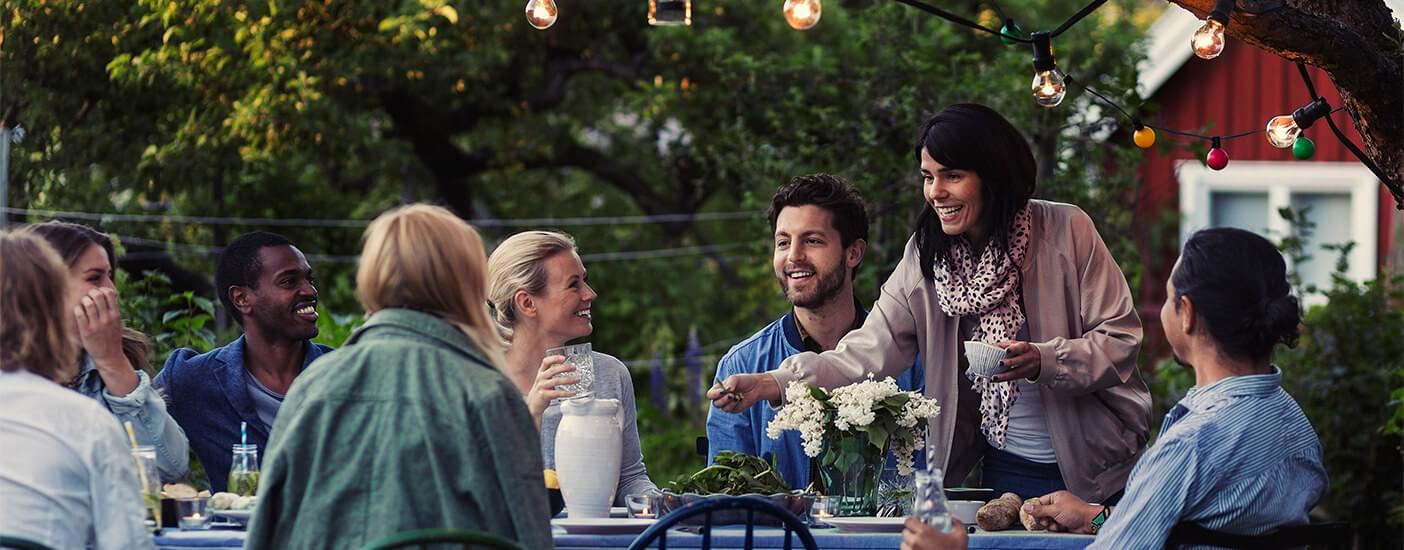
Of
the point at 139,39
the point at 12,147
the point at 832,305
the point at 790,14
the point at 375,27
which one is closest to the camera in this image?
the point at 790,14

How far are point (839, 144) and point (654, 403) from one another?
426 cm

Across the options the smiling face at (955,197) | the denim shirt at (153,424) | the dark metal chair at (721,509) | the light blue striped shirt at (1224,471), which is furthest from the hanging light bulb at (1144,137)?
the denim shirt at (153,424)

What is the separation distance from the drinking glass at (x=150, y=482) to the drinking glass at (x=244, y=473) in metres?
0.30

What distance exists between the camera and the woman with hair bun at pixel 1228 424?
3.06 meters

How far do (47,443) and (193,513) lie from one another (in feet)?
2.13

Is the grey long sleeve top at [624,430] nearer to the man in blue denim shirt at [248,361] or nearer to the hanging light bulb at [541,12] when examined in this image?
the man in blue denim shirt at [248,361]

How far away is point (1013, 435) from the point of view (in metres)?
4.23

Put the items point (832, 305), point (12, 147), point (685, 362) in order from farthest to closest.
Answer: point (685, 362), point (12, 147), point (832, 305)

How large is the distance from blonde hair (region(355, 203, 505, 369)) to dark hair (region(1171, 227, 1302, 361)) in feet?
4.33

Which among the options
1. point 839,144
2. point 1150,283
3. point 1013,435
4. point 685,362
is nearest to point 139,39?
point 839,144

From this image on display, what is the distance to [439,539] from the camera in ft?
8.95

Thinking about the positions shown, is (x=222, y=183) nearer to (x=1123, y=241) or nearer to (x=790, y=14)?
(x=1123, y=241)

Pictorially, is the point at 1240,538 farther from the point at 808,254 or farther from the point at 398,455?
the point at 808,254

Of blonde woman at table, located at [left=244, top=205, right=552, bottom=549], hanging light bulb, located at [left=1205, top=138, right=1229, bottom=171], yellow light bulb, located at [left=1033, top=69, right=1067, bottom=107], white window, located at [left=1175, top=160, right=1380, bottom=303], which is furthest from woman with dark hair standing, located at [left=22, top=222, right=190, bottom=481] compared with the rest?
white window, located at [left=1175, top=160, right=1380, bottom=303]
